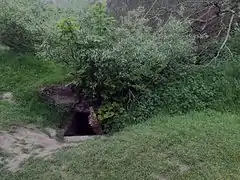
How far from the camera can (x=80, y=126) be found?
791 cm

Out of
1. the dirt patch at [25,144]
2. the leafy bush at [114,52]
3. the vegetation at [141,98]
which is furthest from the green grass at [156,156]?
the leafy bush at [114,52]

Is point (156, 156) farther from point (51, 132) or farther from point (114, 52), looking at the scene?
point (51, 132)

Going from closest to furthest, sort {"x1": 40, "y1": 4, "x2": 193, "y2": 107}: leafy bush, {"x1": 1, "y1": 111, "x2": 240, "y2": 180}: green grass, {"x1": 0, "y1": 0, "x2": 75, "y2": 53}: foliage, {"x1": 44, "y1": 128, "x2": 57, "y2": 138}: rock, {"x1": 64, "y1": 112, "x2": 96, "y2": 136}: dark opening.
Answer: {"x1": 1, "y1": 111, "x2": 240, "y2": 180}: green grass < {"x1": 40, "y1": 4, "x2": 193, "y2": 107}: leafy bush < {"x1": 44, "y1": 128, "x2": 57, "y2": 138}: rock < {"x1": 64, "y1": 112, "x2": 96, "y2": 136}: dark opening < {"x1": 0, "y1": 0, "x2": 75, "y2": 53}: foliage

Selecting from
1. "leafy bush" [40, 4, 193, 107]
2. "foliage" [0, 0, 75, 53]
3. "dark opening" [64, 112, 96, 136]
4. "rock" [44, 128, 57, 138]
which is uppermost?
"foliage" [0, 0, 75, 53]

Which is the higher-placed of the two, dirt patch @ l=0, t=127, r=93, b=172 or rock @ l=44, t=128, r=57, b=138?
rock @ l=44, t=128, r=57, b=138

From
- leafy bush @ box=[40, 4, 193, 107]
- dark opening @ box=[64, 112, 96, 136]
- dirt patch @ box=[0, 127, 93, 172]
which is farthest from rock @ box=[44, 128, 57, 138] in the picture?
leafy bush @ box=[40, 4, 193, 107]

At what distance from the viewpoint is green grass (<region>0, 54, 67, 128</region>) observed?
7398mm

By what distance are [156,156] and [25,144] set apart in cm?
204

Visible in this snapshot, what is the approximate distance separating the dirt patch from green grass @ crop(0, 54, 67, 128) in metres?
0.38

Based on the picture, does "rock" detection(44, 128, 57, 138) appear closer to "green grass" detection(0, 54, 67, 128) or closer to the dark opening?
"green grass" detection(0, 54, 67, 128)

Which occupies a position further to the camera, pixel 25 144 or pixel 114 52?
pixel 114 52

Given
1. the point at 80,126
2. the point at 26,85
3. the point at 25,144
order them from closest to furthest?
the point at 25,144 < the point at 80,126 < the point at 26,85

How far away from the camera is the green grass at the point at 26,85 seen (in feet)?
24.3

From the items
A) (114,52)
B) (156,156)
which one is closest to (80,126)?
(114,52)
